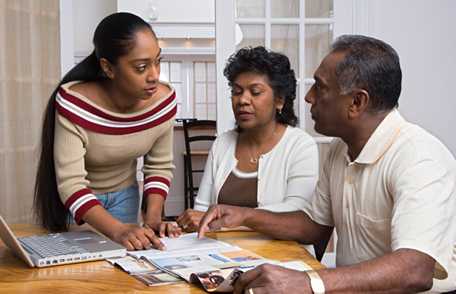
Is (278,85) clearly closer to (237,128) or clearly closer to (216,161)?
(237,128)

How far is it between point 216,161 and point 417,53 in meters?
2.00

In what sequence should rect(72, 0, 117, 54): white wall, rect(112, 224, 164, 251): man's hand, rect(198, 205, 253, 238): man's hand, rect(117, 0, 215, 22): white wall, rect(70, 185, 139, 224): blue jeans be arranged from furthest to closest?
rect(117, 0, 215, 22): white wall → rect(72, 0, 117, 54): white wall → rect(70, 185, 139, 224): blue jeans → rect(198, 205, 253, 238): man's hand → rect(112, 224, 164, 251): man's hand

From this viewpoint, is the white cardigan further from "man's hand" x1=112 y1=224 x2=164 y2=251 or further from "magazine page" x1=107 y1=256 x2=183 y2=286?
"magazine page" x1=107 y1=256 x2=183 y2=286

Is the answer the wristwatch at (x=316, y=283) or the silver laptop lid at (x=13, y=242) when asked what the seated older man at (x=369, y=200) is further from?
the silver laptop lid at (x=13, y=242)

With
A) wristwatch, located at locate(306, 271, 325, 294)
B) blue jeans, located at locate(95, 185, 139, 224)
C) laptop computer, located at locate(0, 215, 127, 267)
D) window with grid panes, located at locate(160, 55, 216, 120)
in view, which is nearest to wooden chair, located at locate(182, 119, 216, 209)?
window with grid panes, located at locate(160, 55, 216, 120)

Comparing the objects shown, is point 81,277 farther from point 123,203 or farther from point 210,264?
point 123,203

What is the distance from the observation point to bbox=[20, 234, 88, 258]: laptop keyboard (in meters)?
1.33

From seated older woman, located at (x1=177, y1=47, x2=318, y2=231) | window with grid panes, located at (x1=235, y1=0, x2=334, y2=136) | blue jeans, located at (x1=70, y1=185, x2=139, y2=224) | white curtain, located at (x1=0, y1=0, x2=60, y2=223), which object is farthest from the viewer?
window with grid panes, located at (x1=235, y1=0, x2=334, y2=136)

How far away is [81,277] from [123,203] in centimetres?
70

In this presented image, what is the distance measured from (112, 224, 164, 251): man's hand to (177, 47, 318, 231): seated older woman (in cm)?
48

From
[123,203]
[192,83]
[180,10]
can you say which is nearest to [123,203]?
[123,203]

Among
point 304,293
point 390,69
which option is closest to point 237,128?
point 390,69

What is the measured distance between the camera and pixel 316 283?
1102 millimetres

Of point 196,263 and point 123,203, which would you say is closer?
point 196,263
